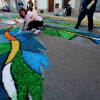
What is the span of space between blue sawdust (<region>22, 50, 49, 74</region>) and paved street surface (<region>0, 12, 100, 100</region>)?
0.11m

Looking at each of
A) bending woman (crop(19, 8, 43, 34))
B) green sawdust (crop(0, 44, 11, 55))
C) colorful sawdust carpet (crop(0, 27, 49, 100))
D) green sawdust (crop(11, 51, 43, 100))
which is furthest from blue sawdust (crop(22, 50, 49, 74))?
bending woman (crop(19, 8, 43, 34))

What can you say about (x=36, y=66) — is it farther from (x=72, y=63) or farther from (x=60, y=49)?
(x=60, y=49)

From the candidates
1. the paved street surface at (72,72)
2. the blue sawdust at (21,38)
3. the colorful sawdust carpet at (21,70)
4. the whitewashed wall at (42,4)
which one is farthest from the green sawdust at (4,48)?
the whitewashed wall at (42,4)

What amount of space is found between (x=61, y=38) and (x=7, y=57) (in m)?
1.98

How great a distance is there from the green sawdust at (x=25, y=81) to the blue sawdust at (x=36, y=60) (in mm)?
101

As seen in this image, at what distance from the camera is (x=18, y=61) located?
2381mm

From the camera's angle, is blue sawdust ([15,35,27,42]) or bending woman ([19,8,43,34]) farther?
bending woman ([19,8,43,34])

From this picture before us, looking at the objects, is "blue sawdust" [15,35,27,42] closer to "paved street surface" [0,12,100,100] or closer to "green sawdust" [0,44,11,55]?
"green sawdust" [0,44,11,55]

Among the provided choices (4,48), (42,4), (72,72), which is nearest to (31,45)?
(4,48)

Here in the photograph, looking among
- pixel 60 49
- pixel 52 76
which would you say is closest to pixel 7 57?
pixel 52 76

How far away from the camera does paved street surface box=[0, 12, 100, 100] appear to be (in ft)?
5.50

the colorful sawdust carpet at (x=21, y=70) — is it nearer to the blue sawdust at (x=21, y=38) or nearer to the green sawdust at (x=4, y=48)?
the green sawdust at (x=4, y=48)

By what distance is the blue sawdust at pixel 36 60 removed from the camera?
87.5 inches

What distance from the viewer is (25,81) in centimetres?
185
